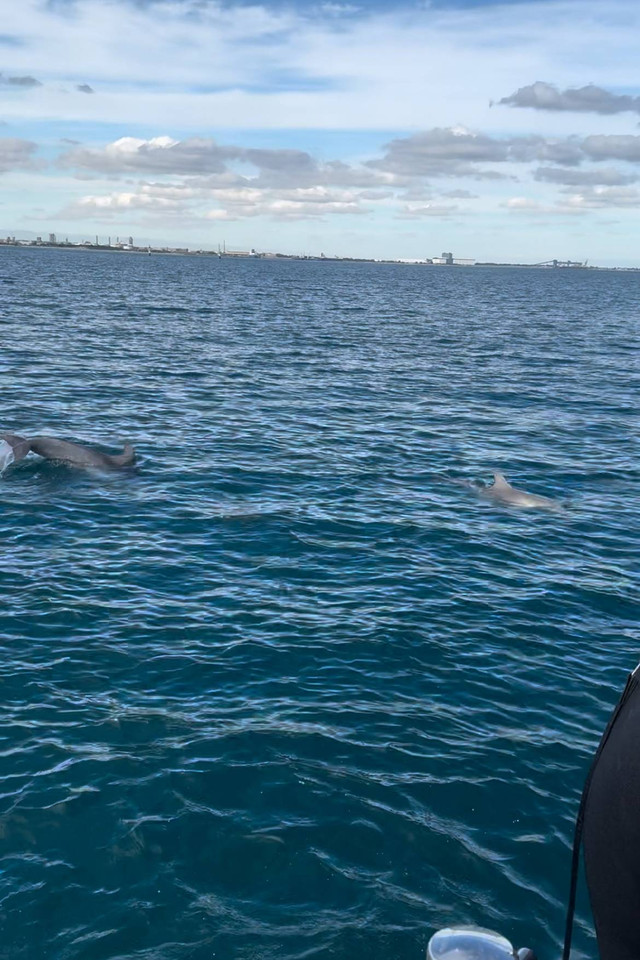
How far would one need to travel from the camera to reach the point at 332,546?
20891 millimetres

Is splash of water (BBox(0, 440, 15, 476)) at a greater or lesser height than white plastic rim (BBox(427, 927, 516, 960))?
lesser

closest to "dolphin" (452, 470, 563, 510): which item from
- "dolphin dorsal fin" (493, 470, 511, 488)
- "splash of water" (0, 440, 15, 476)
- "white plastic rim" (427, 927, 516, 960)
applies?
"dolphin dorsal fin" (493, 470, 511, 488)

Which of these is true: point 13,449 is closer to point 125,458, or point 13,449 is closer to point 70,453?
point 70,453

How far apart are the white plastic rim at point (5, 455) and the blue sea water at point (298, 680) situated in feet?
3.39

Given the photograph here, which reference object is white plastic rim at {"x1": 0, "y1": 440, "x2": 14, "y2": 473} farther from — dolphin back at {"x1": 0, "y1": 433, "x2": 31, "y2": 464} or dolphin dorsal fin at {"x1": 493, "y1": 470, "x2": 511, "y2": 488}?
dolphin dorsal fin at {"x1": 493, "y1": 470, "x2": 511, "y2": 488}

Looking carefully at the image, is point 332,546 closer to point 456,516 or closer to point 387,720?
point 456,516

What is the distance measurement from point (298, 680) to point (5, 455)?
14.7 m

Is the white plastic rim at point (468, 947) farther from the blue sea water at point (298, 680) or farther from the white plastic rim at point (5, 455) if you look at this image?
the white plastic rim at point (5, 455)

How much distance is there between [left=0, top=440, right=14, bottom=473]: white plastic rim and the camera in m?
25.7

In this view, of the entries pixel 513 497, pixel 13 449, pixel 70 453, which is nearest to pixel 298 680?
pixel 513 497

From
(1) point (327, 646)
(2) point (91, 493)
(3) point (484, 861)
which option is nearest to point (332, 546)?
(1) point (327, 646)

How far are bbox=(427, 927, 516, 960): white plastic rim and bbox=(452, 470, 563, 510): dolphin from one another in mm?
20069

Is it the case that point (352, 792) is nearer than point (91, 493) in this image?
Yes

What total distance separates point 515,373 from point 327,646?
128 feet
